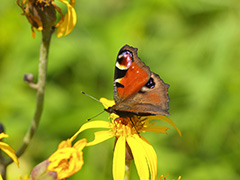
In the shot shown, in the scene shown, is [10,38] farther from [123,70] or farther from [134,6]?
[123,70]

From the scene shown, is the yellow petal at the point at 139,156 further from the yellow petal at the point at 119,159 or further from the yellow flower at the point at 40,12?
the yellow flower at the point at 40,12

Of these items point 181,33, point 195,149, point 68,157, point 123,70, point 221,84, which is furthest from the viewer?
point 181,33

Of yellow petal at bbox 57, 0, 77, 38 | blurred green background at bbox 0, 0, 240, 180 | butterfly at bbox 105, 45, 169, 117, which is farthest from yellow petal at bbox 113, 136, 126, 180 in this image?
blurred green background at bbox 0, 0, 240, 180

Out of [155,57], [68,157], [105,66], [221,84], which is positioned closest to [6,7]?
[105,66]

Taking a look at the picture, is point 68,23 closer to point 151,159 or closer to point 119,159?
point 119,159

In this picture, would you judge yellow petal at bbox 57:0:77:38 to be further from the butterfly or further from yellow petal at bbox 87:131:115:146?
yellow petal at bbox 87:131:115:146

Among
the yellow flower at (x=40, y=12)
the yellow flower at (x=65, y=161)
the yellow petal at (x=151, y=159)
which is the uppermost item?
the yellow flower at (x=40, y=12)

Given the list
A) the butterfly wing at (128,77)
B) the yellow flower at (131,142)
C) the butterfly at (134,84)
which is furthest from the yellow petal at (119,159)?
the butterfly wing at (128,77)
